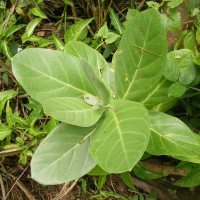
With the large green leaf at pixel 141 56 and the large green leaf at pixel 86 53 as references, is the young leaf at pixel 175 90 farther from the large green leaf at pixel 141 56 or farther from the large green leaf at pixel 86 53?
the large green leaf at pixel 86 53

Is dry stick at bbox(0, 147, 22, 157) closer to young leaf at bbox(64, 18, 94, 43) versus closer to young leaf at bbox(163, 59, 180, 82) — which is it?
young leaf at bbox(64, 18, 94, 43)

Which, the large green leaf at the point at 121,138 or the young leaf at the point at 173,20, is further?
the young leaf at the point at 173,20

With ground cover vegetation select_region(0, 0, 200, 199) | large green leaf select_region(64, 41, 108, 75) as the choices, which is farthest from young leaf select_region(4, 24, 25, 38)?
large green leaf select_region(64, 41, 108, 75)

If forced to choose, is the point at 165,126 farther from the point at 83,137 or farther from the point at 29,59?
the point at 29,59

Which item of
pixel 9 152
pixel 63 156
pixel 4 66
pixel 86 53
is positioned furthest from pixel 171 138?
pixel 4 66

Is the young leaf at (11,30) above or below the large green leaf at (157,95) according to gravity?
below

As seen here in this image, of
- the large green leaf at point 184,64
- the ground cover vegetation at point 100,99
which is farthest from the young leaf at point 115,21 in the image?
the large green leaf at point 184,64

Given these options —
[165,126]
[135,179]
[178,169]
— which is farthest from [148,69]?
[135,179]

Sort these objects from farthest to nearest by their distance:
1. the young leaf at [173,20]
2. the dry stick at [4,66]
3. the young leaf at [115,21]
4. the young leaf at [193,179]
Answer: the dry stick at [4,66]
the young leaf at [115,21]
the young leaf at [173,20]
the young leaf at [193,179]
